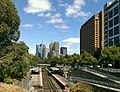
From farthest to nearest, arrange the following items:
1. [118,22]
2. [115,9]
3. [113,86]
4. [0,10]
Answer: [115,9], [118,22], [113,86], [0,10]

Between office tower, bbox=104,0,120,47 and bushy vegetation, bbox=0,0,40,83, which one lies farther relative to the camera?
office tower, bbox=104,0,120,47

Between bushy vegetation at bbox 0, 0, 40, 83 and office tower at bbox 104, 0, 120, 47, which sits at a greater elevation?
office tower at bbox 104, 0, 120, 47

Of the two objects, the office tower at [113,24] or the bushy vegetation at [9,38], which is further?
A: the office tower at [113,24]

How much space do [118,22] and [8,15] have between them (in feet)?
205

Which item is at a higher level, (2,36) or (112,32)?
(112,32)

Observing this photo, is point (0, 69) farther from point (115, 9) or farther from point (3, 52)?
point (115, 9)

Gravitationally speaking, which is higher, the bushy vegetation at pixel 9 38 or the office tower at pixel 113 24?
the office tower at pixel 113 24

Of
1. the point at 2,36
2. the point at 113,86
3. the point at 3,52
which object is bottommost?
the point at 113,86

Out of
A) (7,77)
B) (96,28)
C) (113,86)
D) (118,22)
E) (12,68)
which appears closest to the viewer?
(113,86)

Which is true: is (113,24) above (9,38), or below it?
above

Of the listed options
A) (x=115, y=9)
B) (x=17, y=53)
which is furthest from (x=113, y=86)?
(x=115, y=9)

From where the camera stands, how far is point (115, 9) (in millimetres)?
96938

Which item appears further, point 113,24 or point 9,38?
point 113,24

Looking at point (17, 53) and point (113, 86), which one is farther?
point (17, 53)
